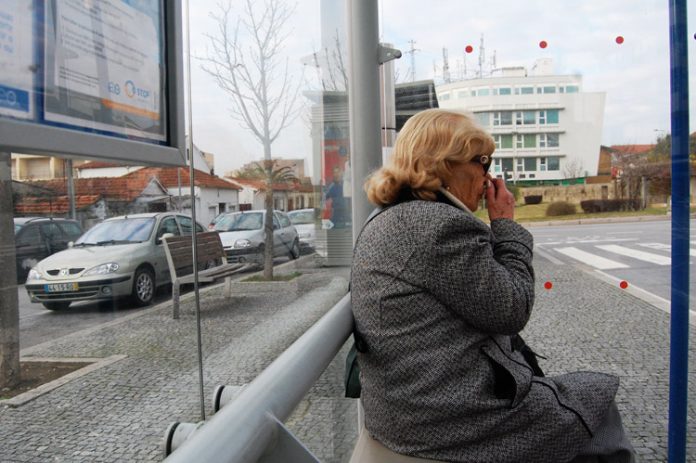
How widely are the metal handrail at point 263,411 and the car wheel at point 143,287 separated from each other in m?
0.25

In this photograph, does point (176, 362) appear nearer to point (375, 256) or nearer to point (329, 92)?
point (375, 256)

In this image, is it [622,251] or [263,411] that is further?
[622,251]

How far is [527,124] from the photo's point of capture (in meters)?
3.36

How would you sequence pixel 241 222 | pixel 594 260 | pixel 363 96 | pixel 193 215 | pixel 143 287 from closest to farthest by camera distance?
1. pixel 143 287
2. pixel 193 215
3. pixel 241 222
4. pixel 363 96
5. pixel 594 260

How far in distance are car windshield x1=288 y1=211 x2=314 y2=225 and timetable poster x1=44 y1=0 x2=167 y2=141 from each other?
1.31 m

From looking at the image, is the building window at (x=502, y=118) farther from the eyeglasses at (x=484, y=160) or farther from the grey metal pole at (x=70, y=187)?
the grey metal pole at (x=70, y=187)

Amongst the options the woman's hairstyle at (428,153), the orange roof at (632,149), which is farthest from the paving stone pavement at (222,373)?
the orange roof at (632,149)

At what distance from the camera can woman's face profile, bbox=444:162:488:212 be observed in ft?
5.83

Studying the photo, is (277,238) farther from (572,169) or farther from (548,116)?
(548,116)

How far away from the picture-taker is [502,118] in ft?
10.7

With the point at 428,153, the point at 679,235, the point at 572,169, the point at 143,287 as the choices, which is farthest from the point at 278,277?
the point at 572,169

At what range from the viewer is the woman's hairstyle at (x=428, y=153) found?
1.69 m

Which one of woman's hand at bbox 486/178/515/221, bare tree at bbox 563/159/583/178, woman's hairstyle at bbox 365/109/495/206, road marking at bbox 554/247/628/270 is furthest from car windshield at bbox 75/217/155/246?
road marking at bbox 554/247/628/270

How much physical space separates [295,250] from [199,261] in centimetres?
104
